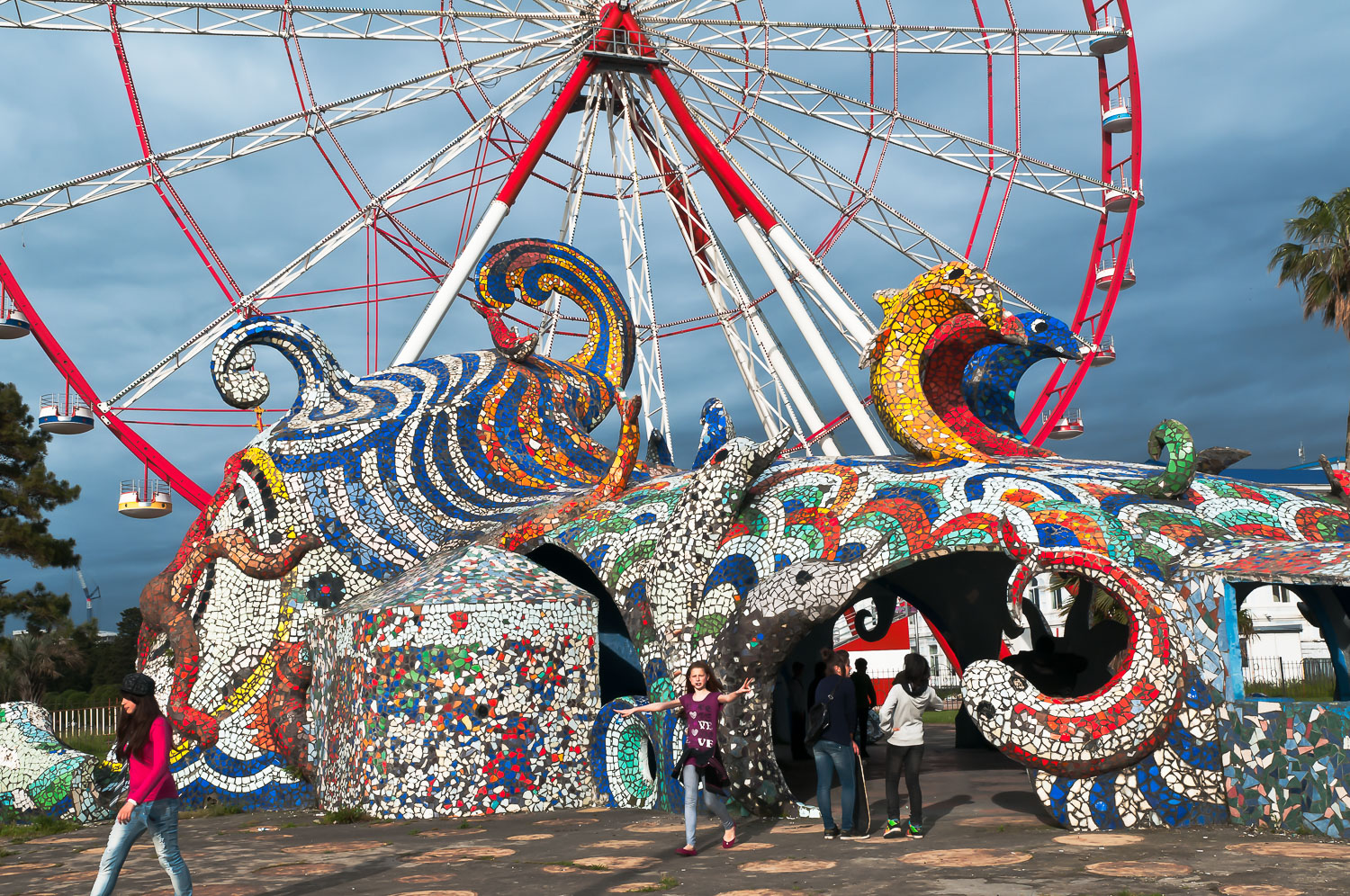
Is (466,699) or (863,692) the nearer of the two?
(466,699)

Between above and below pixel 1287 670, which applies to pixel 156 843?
above

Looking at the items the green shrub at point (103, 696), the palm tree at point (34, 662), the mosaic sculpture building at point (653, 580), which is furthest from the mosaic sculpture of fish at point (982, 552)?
the green shrub at point (103, 696)

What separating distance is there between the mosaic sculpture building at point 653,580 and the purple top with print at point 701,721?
3.21 feet

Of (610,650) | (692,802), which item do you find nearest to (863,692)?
(610,650)

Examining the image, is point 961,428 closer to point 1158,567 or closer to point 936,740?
point 1158,567

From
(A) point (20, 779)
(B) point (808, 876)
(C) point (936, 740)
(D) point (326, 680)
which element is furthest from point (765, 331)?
(B) point (808, 876)

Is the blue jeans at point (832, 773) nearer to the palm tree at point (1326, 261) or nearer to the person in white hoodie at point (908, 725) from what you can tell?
the person in white hoodie at point (908, 725)

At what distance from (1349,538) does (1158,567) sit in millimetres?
2071

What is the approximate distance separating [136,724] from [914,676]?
175 inches

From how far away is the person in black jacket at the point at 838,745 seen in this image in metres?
7.81

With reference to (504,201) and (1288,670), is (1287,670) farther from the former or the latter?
(504,201)

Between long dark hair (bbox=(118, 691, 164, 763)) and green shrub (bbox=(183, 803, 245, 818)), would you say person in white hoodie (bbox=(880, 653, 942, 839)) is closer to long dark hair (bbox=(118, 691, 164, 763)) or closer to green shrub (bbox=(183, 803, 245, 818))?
long dark hair (bbox=(118, 691, 164, 763))

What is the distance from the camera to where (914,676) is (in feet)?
25.3

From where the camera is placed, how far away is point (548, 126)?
18.0 metres
